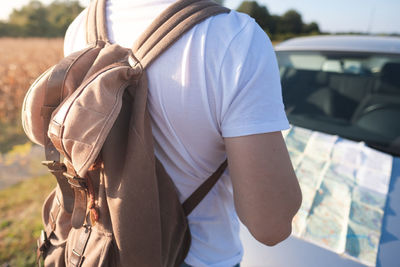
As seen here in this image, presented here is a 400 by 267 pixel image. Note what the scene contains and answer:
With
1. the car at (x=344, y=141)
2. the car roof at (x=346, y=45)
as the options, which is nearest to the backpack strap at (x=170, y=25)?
the car at (x=344, y=141)

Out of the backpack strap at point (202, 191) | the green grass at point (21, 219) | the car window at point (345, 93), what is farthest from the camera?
the car window at point (345, 93)

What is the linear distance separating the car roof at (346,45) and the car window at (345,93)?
0.04m

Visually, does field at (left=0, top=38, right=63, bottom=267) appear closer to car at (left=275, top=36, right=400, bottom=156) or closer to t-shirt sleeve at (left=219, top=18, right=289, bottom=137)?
t-shirt sleeve at (left=219, top=18, right=289, bottom=137)

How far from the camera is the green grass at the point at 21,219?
2004 millimetres

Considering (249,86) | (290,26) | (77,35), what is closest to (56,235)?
(77,35)

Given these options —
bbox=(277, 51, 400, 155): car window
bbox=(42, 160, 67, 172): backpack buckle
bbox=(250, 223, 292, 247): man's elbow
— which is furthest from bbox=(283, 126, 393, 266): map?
bbox=(42, 160, 67, 172): backpack buckle

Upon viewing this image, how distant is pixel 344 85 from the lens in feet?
8.48

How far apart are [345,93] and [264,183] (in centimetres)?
226

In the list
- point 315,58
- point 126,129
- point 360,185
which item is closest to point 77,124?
point 126,129

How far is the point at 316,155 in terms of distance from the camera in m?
1.86

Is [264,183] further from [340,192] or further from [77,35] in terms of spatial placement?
[340,192]

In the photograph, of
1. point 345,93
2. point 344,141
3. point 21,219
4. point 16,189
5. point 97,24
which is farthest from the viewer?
point 16,189

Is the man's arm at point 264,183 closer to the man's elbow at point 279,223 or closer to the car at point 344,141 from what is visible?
the man's elbow at point 279,223

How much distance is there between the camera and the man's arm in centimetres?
66
